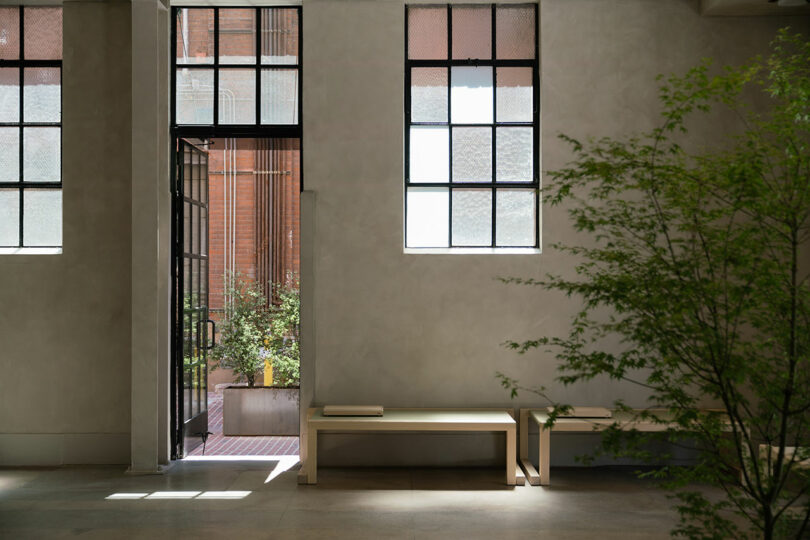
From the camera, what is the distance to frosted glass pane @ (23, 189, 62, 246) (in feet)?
21.6

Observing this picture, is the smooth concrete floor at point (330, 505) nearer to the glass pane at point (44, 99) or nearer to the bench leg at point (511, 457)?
the bench leg at point (511, 457)

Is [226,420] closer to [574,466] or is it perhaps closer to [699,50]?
[574,466]

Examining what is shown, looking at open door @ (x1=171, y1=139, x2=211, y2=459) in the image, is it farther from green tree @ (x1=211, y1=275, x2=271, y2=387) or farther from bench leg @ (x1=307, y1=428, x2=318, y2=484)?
bench leg @ (x1=307, y1=428, x2=318, y2=484)

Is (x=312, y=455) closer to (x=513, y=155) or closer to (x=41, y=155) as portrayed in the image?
(x=513, y=155)

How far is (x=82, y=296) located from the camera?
252 inches

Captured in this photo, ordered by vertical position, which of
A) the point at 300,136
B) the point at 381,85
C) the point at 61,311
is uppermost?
the point at 381,85

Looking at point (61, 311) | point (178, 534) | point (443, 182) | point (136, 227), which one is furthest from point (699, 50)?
point (61, 311)

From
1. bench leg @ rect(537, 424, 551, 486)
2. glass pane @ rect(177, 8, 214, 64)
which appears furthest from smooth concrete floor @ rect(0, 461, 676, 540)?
glass pane @ rect(177, 8, 214, 64)

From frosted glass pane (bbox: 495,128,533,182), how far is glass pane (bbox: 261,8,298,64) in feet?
6.95

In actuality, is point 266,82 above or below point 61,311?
above

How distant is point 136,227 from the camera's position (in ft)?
20.1

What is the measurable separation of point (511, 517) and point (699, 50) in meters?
4.47

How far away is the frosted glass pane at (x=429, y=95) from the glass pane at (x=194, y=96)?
1.93 metres

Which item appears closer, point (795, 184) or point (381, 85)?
point (795, 184)
